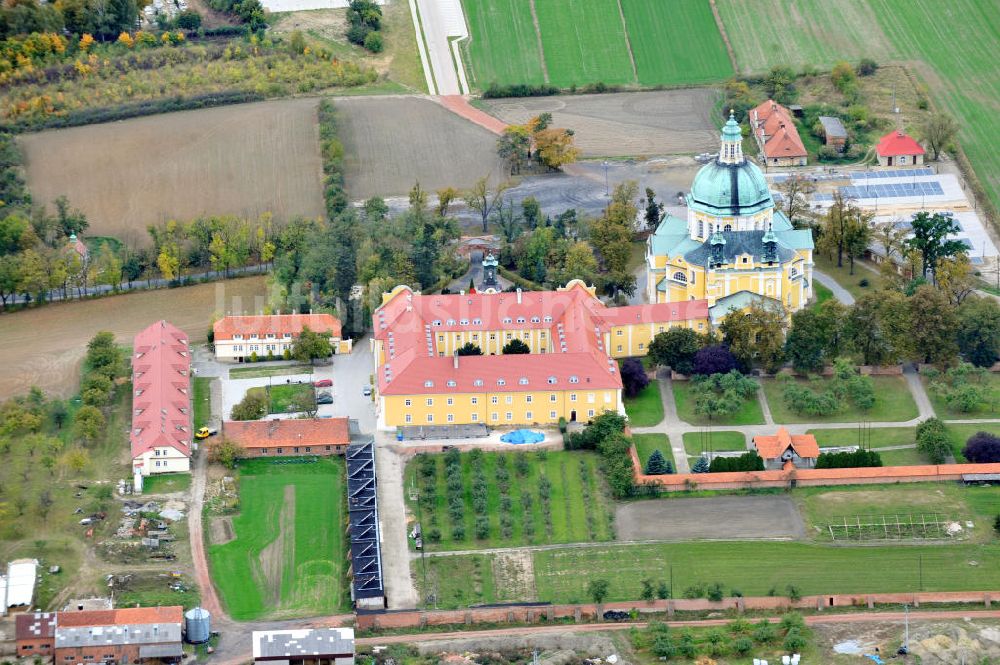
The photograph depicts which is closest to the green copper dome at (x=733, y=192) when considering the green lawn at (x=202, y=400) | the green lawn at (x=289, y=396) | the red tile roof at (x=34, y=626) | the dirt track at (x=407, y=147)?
the dirt track at (x=407, y=147)

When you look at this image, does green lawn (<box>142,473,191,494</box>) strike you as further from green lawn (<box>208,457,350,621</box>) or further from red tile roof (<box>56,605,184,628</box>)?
red tile roof (<box>56,605,184,628</box>)

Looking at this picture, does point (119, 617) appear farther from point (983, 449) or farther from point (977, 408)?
point (977, 408)

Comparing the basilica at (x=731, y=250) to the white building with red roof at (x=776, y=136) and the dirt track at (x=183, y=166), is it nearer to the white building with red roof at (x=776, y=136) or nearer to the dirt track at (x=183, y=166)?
the white building with red roof at (x=776, y=136)

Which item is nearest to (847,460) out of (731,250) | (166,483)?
(731,250)

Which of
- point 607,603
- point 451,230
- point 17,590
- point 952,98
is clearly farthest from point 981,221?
point 17,590

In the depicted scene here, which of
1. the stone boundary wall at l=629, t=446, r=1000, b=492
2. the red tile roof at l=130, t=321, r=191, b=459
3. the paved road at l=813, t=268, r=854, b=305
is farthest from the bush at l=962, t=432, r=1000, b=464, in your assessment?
the red tile roof at l=130, t=321, r=191, b=459

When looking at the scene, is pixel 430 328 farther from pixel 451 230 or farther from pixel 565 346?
pixel 451 230
